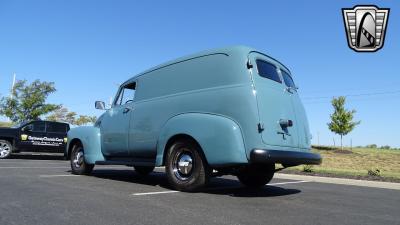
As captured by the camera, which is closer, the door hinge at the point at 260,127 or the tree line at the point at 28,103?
the door hinge at the point at 260,127

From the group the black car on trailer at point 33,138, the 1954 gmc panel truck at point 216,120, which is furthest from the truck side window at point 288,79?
the black car on trailer at point 33,138

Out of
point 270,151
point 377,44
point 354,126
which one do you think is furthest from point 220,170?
point 354,126

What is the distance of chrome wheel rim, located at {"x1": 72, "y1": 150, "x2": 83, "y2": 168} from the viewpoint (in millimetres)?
9190

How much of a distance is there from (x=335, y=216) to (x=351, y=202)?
61.6 inches

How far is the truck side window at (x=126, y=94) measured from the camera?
8.26m

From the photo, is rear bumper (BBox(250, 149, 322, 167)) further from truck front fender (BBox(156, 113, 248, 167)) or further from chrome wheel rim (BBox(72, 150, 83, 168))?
chrome wheel rim (BBox(72, 150, 83, 168))

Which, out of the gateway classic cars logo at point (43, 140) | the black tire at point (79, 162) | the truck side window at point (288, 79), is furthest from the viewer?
the gateway classic cars logo at point (43, 140)

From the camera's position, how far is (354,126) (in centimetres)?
4297

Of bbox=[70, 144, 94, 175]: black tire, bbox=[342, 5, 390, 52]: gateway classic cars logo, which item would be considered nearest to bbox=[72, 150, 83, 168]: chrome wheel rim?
bbox=[70, 144, 94, 175]: black tire

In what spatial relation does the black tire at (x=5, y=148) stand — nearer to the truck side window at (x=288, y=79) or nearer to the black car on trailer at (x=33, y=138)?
the black car on trailer at (x=33, y=138)

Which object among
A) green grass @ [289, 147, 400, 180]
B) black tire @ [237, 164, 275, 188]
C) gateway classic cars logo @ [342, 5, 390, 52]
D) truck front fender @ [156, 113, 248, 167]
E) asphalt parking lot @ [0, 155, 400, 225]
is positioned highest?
gateway classic cars logo @ [342, 5, 390, 52]

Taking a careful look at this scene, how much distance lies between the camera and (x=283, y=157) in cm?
577

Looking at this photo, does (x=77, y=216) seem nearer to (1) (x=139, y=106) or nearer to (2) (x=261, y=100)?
(2) (x=261, y=100)

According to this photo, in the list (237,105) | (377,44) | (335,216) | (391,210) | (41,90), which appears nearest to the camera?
(335,216)
